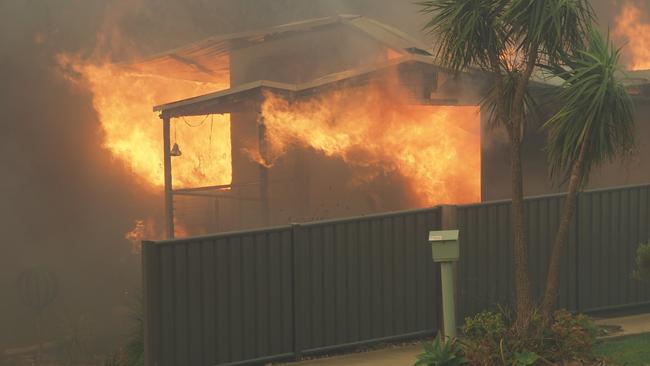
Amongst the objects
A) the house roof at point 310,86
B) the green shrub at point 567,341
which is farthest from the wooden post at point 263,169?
the green shrub at point 567,341

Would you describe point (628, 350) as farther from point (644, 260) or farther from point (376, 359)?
point (376, 359)

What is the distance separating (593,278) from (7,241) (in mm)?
15677

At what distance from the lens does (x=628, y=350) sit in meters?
8.50

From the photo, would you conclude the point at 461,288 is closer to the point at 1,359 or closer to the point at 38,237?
the point at 1,359

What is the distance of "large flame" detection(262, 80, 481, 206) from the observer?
15.2 m

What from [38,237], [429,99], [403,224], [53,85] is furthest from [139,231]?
[403,224]

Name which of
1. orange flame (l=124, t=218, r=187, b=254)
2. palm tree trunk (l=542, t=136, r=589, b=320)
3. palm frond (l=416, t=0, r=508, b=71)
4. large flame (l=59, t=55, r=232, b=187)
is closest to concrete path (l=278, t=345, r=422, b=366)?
palm tree trunk (l=542, t=136, r=589, b=320)

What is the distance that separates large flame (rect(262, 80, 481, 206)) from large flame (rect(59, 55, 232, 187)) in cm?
719

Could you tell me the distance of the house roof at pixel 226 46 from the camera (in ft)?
57.9

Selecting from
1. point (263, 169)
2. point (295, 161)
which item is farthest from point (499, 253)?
point (295, 161)

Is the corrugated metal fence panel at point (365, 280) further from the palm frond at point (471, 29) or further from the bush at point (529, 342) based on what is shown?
the palm frond at point (471, 29)

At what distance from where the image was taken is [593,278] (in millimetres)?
10477

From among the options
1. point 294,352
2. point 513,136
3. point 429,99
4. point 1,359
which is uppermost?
point 429,99

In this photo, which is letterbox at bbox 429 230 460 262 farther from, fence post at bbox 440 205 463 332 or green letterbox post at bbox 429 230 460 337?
fence post at bbox 440 205 463 332
